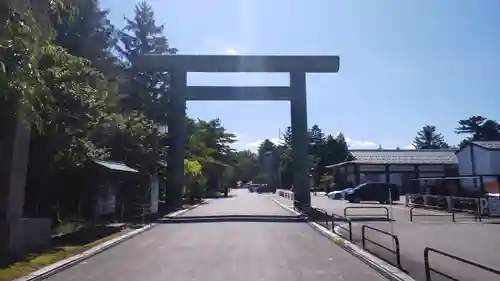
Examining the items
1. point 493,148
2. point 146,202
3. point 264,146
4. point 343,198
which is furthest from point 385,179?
point 264,146

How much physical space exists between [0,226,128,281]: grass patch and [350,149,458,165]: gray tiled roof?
161 ft

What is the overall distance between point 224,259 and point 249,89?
22769 mm

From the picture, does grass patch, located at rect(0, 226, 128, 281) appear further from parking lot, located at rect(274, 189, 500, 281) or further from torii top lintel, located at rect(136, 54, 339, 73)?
torii top lintel, located at rect(136, 54, 339, 73)

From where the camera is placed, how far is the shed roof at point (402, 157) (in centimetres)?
6309

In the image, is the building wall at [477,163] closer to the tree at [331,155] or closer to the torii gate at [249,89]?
the torii gate at [249,89]

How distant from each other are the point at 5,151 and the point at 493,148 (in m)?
41.7

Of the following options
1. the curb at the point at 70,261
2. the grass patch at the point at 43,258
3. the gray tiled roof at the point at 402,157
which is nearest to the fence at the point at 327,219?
the curb at the point at 70,261

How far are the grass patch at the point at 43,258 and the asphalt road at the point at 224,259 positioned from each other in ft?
2.28

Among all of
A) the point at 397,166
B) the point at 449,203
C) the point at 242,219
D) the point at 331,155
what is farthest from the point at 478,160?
the point at 331,155

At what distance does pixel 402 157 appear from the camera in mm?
64500

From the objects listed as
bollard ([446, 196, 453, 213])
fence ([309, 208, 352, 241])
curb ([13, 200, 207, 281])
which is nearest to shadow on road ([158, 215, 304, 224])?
fence ([309, 208, 352, 241])

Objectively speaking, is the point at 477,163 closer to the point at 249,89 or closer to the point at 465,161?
the point at 465,161

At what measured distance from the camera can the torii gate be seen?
3403 centimetres

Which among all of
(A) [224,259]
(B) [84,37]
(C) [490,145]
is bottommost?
(A) [224,259]
